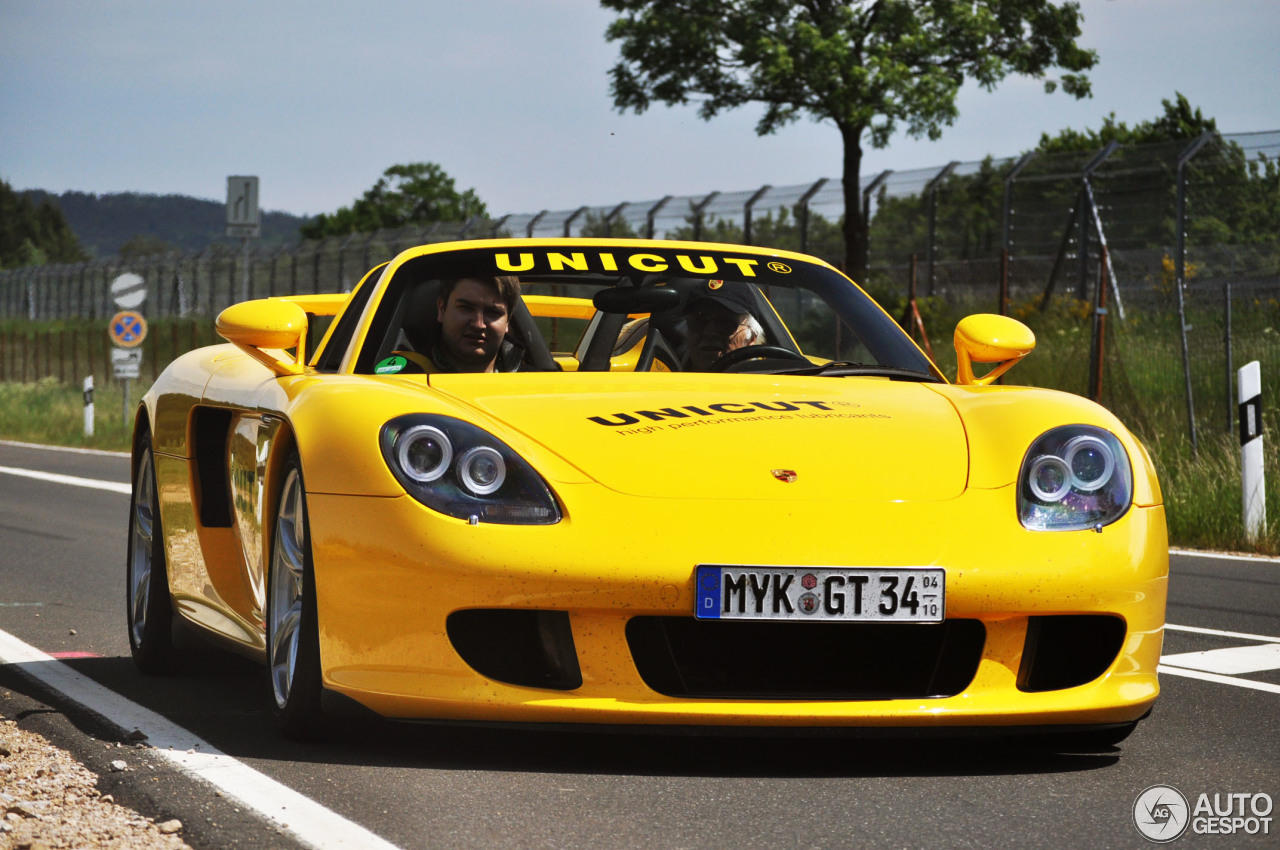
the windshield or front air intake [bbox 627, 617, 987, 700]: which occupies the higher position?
the windshield

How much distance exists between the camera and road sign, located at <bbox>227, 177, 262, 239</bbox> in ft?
74.0

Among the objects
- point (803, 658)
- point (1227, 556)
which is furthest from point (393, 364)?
point (1227, 556)

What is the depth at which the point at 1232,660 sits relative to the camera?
5820 millimetres

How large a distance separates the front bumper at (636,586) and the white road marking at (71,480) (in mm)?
11003

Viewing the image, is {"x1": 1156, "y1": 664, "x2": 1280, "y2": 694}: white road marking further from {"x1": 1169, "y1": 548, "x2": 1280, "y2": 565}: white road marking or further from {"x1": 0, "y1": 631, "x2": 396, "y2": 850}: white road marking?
{"x1": 1169, "y1": 548, "x2": 1280, "y2": 565}: white road marking

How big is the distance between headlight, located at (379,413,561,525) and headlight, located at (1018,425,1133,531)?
1022mm

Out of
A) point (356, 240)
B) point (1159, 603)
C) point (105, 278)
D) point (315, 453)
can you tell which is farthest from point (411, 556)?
point (105, 278)

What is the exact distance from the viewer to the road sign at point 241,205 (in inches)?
888

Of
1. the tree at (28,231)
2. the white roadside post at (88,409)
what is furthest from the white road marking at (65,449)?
the tree at (28,231)

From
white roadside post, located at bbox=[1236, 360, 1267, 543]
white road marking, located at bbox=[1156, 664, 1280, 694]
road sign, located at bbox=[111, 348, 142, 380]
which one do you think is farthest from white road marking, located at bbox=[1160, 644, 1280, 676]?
road sign, located at bbox=[111, 348, 142, 380]

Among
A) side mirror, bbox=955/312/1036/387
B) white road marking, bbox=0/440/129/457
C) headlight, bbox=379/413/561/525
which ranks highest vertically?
side mirror, bbox=955/312/1036/387

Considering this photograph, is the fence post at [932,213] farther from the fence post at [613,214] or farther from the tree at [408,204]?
the tree at [408,204]

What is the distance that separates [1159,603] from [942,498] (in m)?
0.53

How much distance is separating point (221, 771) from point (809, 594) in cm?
127
